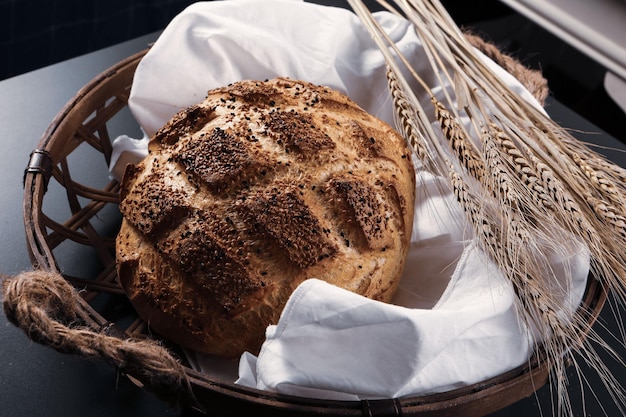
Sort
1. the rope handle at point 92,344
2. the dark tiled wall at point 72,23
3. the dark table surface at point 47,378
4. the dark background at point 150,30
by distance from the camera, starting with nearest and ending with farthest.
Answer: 1. the rope handle at point 92,344
2. the dark table surface at point 47,378
3. the dark background at point 150,30
4. the dark tiled wall at point 72,23

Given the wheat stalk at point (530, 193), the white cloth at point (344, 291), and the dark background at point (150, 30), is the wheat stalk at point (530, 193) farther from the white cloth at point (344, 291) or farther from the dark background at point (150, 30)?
the dark background at point (150, 30)

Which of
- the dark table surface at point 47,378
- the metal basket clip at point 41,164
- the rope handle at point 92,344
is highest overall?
the metal basket clip at point 41,164

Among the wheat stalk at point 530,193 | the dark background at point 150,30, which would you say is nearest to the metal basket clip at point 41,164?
the wheat stalk at point 530,193

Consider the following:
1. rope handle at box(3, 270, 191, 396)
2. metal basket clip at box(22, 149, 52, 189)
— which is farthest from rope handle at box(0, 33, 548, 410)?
metal basket clip at box(22, 149, 52, 189)

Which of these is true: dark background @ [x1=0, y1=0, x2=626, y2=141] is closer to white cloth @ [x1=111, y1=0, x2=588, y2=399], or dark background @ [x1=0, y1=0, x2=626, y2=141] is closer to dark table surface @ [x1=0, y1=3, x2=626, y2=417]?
white cloth @ [x1=111, y1=0, x2=588, y2=399]

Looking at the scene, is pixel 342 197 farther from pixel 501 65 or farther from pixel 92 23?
pixel 92 23

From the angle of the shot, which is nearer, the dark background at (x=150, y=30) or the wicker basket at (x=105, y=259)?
the wicker basket at (x=105, y=259)

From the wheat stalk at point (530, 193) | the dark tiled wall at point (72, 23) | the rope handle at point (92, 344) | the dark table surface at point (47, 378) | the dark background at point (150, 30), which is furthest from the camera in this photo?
the dark tiled wall at point (72, 23)

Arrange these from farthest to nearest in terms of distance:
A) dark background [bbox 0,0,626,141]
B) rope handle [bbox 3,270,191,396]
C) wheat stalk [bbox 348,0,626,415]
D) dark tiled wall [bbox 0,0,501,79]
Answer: dark tiled wall [bbox 0,0,501,79]
dark background [bbox 0,0,626,141]
wheat stalk [bbox 348,0,626,415]
rope handle [bbox 3,270,191,396]
